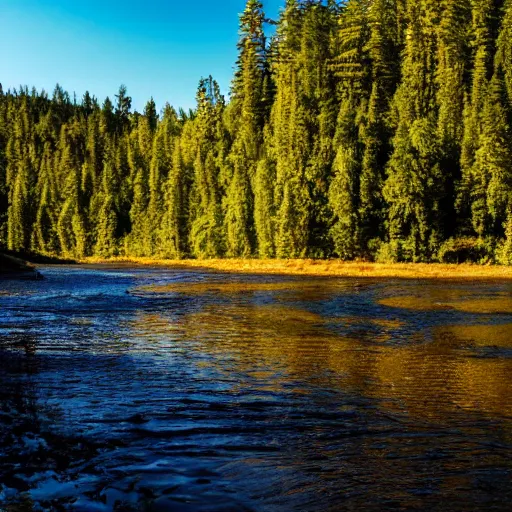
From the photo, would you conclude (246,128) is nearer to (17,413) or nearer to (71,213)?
(71,213)

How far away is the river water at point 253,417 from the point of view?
6.28m

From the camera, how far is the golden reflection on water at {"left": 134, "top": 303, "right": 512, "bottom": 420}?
10.8 meters

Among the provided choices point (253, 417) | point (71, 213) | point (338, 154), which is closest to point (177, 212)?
point (338, 154)

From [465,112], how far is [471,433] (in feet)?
252

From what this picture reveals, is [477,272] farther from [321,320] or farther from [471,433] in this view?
[471,433]

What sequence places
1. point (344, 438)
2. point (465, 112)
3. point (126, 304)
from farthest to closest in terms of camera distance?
1. point (465, 112)
2. point (126, 304)
3. point (344, 438)

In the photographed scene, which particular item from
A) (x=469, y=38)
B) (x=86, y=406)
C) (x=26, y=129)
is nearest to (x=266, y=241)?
(x=469, y=38)

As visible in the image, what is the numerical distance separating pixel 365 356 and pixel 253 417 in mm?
6453

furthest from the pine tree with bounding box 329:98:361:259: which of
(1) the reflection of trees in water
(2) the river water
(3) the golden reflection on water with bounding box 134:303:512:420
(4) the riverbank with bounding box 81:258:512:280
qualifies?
(1) the reflection of trees in water

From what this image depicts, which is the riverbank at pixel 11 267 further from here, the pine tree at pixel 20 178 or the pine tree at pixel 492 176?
the pine tree at pixel 20 178

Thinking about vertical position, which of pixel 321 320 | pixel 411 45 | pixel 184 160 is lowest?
pixel 321 320

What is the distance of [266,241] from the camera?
265 ft

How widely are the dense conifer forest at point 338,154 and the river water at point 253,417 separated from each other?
51002 millimetres

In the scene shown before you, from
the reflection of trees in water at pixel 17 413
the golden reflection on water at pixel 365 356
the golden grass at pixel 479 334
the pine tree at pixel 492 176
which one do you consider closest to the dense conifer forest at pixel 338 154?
the pine tree at pixel 492 176
